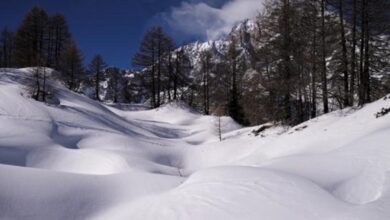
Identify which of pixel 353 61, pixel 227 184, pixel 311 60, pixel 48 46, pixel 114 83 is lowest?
pixel 227 184

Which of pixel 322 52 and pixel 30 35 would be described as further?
pixel 30 35

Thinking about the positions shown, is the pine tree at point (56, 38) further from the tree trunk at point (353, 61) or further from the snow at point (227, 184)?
the tree trunk at point (353, 61)

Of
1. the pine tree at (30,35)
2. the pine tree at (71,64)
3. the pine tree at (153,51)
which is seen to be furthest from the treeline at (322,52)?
the pine tree at (30,35)

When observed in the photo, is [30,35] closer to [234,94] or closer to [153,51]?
[153,51]

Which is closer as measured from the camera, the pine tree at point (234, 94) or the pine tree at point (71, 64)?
the pine tree at point (234, 94)

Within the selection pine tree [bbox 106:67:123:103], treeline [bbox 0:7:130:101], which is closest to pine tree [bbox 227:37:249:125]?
treeline [bbox 0:7:130:101]

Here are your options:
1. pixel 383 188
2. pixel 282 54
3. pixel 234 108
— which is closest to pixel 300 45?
pixel 282 54

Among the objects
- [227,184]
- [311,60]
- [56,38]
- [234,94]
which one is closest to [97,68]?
[56,38]

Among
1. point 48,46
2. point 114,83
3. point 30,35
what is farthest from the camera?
point 114,83

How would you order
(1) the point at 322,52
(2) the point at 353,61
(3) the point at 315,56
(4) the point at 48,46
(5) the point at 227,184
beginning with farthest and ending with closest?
(4) the point at 48,46 < (3) the point at 315,56 < (1) the point at 322,52 < (2) the point at 353,61 < (5) the point at 227,184

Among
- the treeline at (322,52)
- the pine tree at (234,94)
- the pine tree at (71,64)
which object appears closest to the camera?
the treeline at (322,52)

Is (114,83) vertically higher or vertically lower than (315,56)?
higher

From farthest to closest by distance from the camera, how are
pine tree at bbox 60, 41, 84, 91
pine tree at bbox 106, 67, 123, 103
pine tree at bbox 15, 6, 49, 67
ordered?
1. pine tree at bbox 106, 67, 123, 103
2. pine tree at bbox 60, 41, 84, 91
3. pine tree at bbox 15, 6, 49, 67

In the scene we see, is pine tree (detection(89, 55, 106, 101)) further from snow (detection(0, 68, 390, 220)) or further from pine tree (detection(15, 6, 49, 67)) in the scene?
snow (detection(0, 68, 390, 220))
